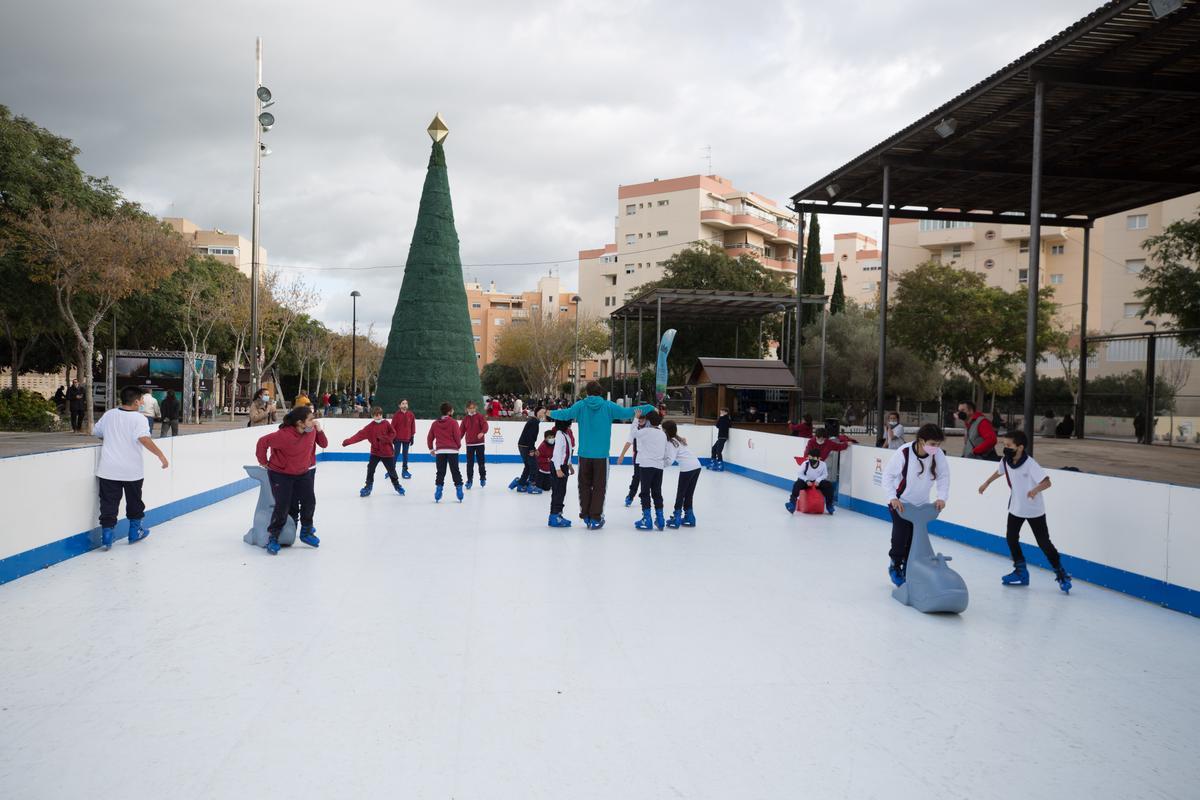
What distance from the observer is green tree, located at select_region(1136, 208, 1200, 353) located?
69.4ft

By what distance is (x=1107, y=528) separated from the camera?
24.3 feet

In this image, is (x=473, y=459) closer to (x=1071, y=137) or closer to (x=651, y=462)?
(x=651, y=462)

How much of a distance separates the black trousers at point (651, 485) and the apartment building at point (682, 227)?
54828mm

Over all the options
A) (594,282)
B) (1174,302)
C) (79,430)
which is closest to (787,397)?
(1174,302)

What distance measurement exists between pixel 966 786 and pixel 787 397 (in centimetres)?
2283

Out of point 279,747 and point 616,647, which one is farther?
point 616,647

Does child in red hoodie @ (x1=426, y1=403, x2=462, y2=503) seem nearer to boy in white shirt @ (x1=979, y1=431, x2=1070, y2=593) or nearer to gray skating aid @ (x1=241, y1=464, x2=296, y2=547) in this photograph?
gray skating aid @ (x1=241, y1=464, x2=296, y2=547)

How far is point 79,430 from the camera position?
75.8ft

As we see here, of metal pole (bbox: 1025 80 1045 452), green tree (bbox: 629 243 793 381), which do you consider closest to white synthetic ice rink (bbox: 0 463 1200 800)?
metal pole (bbox: 1025 80 1045 452)

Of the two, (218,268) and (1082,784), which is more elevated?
(218,268)

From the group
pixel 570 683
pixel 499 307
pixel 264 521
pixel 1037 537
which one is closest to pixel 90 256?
pixel 264 521

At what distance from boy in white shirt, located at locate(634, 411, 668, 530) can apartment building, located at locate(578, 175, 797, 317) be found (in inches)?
2157

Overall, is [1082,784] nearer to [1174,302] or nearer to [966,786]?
[966,786]

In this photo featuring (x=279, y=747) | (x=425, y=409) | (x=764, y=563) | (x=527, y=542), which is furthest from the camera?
(x=425, y=409)
